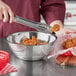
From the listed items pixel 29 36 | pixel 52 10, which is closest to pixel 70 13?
pixel 52 10

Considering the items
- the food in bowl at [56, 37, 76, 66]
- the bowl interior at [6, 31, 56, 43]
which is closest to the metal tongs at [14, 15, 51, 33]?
the bowl interior at [6, 31, 56, 43]

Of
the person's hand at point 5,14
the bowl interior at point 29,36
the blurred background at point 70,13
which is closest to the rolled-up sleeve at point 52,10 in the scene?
the bowl interior at point 29,36

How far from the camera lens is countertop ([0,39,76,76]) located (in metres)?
0.98

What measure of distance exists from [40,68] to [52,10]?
0.73 m

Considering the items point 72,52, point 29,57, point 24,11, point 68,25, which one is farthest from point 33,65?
point 68,25

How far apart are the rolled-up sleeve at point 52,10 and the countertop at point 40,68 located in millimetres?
572

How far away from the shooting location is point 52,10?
1.68 metres

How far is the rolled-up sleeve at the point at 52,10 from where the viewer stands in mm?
1654

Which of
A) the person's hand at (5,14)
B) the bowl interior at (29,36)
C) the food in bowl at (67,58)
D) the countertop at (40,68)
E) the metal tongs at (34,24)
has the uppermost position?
the person's hand at (5,14)

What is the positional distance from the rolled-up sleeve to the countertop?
0.57m

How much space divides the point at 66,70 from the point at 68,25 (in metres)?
1.67

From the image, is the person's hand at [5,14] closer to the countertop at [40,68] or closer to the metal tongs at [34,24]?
the metal tongs at [34,24]

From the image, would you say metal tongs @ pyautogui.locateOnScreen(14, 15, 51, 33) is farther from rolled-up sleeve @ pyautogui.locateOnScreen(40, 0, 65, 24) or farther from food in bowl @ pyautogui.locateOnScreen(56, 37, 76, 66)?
rolled-up sleeve @ pyautogui.locateOnScreen(40, 0, 65, 24)

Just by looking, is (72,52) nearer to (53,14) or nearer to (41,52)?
(41,52)
